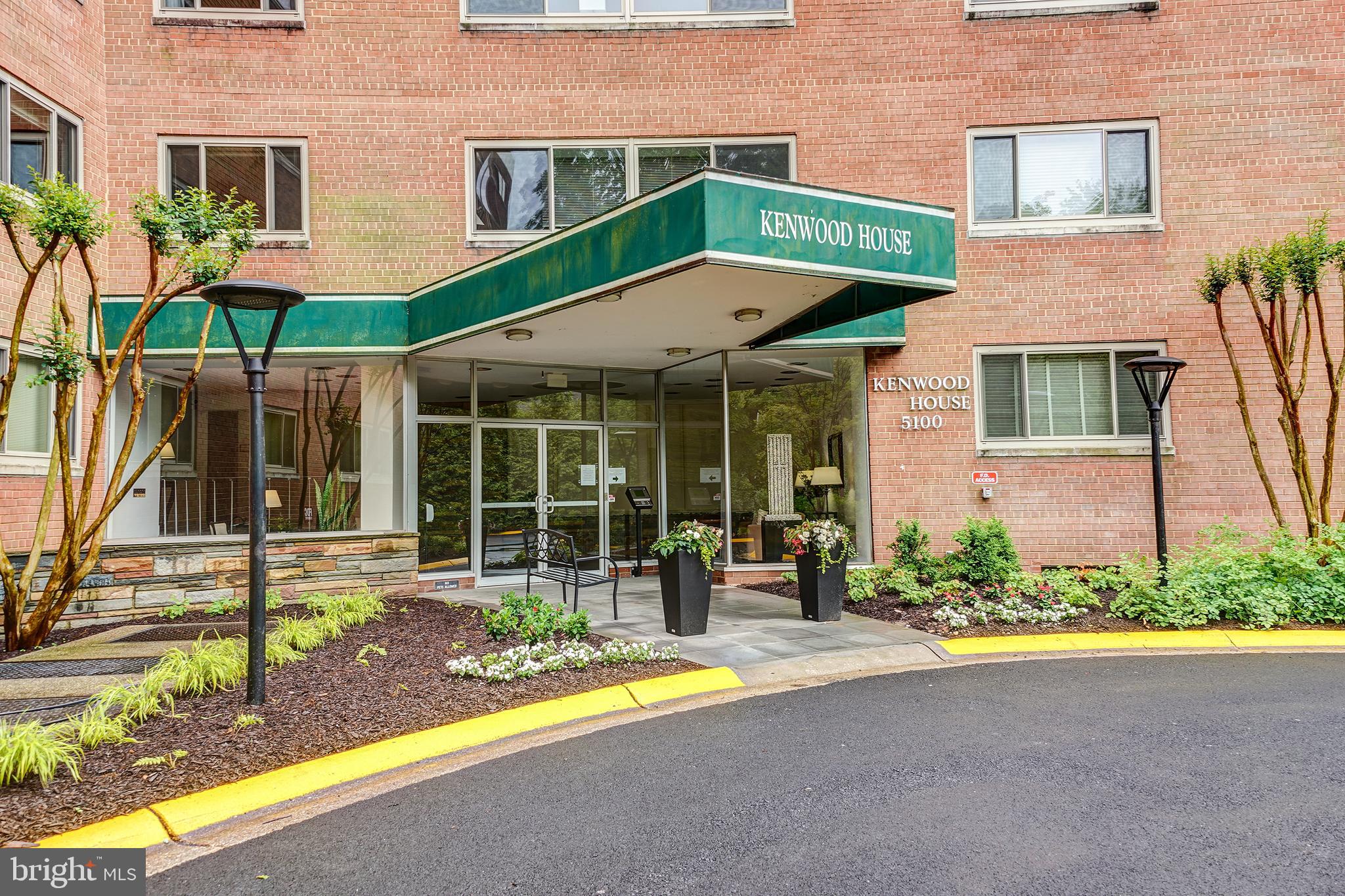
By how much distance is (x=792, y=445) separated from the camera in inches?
463

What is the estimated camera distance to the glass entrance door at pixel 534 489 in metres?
11.6

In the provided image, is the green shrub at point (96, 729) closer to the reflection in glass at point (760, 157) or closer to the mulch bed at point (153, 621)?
the mulch bed at point (153, 621)

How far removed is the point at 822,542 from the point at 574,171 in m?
6.55

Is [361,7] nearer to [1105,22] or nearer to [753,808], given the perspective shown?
[1105,22]

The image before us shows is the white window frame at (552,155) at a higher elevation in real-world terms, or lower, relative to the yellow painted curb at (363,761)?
higher

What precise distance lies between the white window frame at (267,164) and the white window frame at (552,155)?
7.15 feet

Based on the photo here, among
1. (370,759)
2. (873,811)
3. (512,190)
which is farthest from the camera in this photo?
(512,190)

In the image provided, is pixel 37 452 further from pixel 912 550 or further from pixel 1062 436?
pixel 1062 436

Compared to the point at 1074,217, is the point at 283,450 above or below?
below

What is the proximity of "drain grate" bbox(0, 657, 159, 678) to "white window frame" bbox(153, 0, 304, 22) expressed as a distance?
8.75 meters

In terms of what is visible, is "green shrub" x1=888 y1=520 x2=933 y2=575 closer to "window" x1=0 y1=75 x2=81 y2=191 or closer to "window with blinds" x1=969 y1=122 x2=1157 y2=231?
"window with blinds" x1=969 y1=122 x2=1157 y2=231

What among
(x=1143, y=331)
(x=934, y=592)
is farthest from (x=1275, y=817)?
(x=1143, y=331)

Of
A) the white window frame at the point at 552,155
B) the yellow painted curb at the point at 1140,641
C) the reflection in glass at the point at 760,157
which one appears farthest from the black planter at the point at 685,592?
the reflection in glass at the point at 760,157

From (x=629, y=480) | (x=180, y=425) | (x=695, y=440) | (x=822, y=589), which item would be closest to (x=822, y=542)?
(x=822, y=589)
